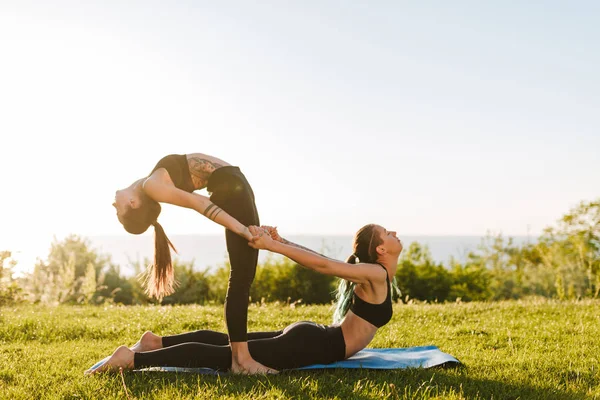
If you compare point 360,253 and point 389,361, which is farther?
point 389,361

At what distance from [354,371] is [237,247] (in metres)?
1.33

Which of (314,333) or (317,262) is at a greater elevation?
(317,262)

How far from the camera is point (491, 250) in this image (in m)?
19.8

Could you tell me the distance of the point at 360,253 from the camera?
14.6 feet

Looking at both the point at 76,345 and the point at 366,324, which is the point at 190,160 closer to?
the point at 366,324

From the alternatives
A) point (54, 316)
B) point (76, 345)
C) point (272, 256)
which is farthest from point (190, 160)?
point (272, 256)

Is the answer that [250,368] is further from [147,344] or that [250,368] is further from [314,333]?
[147,344]

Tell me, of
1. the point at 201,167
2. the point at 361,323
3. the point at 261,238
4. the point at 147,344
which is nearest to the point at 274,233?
the point at 261,238

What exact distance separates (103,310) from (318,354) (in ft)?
16.2

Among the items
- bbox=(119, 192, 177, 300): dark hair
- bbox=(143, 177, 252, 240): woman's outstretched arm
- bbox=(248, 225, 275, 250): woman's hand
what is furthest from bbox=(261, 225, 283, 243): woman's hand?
bbox=(119, 192, 177, 300): dark hair

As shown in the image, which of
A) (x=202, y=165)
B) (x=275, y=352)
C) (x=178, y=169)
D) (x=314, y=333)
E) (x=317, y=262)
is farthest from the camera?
(x=202, y=165)

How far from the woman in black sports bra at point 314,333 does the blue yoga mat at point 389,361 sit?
59mm

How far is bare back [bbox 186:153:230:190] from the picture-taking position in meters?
4.52

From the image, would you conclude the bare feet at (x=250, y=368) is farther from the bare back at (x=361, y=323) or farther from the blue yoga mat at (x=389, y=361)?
the bare back at (x=361, y=323)
